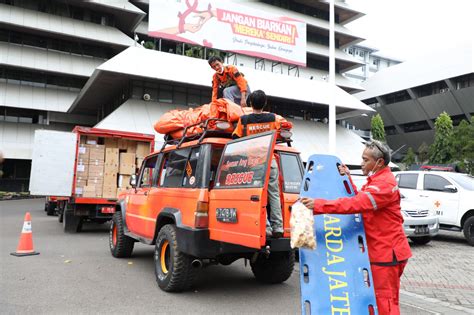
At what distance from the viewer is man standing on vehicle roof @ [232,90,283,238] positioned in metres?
4.84

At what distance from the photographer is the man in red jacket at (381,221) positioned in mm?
3082

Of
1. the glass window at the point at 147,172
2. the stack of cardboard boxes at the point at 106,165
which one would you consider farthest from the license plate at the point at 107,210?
the glass window at the point at 147,172

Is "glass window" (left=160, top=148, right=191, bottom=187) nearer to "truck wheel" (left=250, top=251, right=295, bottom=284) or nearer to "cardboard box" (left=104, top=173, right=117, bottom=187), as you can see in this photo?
"truck wheel" (left=250, top=251, right=295, bottom=284)

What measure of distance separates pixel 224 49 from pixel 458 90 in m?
32.8

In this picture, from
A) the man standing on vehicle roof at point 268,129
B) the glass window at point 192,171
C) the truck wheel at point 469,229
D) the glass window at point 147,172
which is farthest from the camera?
the truck wheel at point 469,229

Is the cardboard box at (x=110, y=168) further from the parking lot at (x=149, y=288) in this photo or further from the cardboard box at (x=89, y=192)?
the parking lot at (x=149, y=288)

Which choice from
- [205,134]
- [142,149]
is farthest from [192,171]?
[142,149]

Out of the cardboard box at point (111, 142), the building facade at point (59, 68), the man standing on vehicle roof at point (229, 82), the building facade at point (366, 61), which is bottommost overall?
the cardboard box at point (111, 142)

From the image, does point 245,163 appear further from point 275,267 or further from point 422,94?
point 422,94

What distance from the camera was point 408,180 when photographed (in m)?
12.0

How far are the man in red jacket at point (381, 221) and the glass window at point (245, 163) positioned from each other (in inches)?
51.4

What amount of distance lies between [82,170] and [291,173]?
8300mm

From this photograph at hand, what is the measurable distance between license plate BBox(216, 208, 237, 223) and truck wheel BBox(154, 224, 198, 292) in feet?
2.86

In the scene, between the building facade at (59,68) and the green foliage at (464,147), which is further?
the building facade at (59,68)
